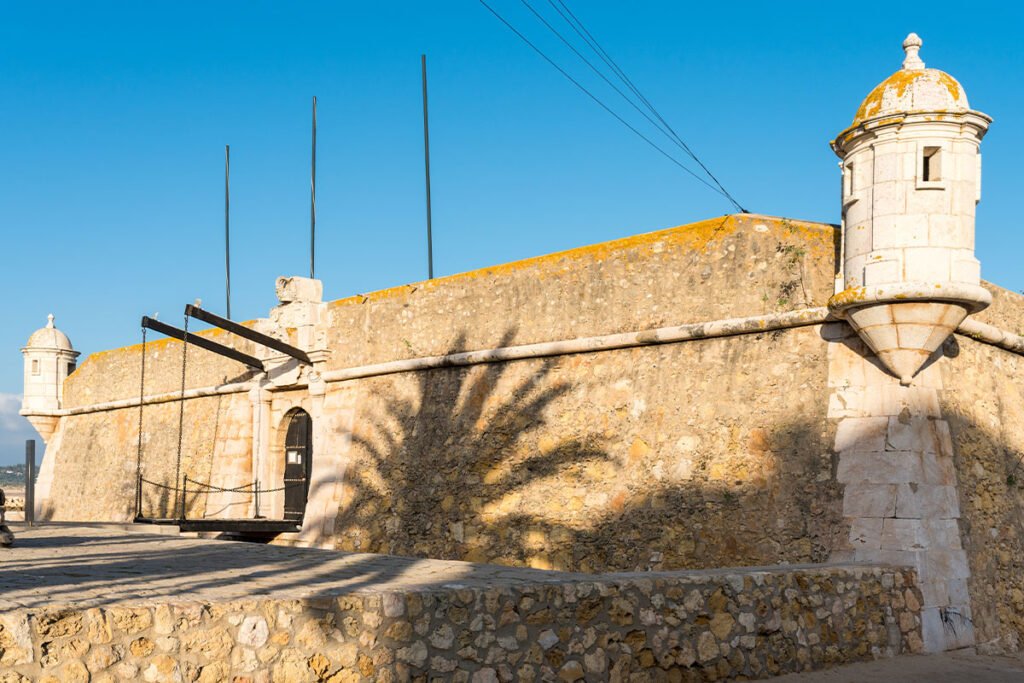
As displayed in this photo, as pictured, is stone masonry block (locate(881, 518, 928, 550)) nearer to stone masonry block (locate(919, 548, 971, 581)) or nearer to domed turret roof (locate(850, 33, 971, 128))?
stone masonry block (locate(919, 548, 971, 581))

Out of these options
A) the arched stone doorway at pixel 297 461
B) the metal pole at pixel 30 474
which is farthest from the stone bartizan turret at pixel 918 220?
the metal pole at pixel 30 474

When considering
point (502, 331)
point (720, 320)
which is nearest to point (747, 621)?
point (720, 320)

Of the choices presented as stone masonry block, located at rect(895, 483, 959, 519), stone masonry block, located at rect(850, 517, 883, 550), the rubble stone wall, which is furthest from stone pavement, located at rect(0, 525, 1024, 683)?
stone masonry block, located at rect(895, 483, 959, 519)

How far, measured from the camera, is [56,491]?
20.3 meters

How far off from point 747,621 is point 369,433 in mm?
7456

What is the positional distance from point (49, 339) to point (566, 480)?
13863 mm

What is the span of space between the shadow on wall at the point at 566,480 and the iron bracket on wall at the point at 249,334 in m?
1.26

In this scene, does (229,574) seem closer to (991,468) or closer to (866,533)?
(866,533)

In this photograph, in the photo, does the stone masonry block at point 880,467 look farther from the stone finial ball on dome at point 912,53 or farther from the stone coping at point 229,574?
the stone finial ball on dome at point 912,53

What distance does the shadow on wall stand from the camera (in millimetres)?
8875

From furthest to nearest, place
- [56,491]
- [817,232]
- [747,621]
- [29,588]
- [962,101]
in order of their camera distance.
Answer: [56,491] → [817,232] → [962,101] → [747,621] → [29,588]

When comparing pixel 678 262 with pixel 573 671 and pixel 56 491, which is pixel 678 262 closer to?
pixel 573 671

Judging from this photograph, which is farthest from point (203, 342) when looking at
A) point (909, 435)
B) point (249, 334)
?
point (909, 435)

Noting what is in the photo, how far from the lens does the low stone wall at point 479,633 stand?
4.39m
